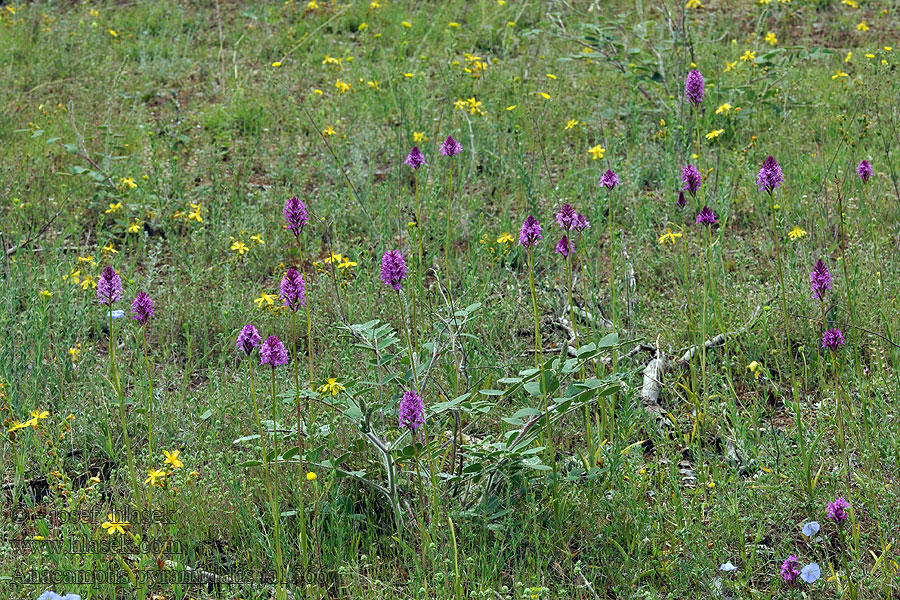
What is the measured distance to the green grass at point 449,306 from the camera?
2412 millimetres

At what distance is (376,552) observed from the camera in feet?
8.13

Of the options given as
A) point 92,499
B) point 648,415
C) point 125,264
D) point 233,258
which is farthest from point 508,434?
point 125,264

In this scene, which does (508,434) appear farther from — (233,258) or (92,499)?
(233,258)

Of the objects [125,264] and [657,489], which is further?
[125,264]

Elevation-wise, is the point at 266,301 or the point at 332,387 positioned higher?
the point at 332,387

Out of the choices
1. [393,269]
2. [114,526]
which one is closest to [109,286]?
[114,526]

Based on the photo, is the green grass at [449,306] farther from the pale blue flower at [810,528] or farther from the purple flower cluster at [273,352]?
the purple flower cluster at [273,352]

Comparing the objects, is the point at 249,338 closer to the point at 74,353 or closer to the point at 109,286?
the point at 109,286

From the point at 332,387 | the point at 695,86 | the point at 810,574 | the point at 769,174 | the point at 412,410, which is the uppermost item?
the point at 695,86

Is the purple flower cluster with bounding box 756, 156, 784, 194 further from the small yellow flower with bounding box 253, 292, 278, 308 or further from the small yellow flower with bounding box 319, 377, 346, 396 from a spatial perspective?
the small yellow flower with bounding box 253, 292, 278, 308

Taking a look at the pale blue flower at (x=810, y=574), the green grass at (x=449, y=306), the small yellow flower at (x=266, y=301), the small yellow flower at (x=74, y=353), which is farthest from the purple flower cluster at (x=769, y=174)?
the small yellow flower at (x=74, y=353)

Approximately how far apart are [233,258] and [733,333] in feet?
7.41

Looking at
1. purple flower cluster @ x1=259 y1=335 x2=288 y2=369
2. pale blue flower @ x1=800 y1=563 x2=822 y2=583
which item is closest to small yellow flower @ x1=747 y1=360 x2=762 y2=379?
pale blue flower @ x1=800 y1=563 x2=822 y2=583

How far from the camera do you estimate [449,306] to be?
2588mm
